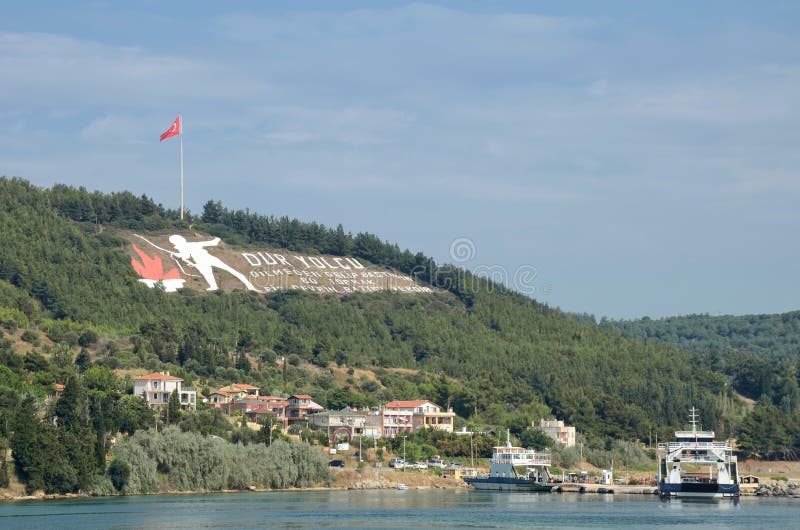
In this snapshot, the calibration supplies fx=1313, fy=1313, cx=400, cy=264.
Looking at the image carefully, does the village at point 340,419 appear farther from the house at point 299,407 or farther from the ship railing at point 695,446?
the ship railing at point 695,446

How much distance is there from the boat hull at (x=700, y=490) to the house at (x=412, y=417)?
1452 inches

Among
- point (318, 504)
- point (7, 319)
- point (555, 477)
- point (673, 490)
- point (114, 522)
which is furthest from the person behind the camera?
point (7, 319)

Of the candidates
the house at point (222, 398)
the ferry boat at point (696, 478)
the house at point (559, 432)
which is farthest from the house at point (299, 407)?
the ferry boat at point (696, 478)

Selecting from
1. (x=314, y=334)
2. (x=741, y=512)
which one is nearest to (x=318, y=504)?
(x=741, y=512)

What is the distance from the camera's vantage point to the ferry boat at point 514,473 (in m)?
128

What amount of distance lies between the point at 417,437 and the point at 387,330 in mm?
55584

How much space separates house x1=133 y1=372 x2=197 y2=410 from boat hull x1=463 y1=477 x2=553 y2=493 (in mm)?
29727

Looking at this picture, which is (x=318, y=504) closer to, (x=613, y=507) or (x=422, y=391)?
(x=613, y=507)

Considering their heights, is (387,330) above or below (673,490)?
above

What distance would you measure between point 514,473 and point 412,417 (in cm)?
2297

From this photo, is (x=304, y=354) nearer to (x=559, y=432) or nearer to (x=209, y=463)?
(x=559, y=432)

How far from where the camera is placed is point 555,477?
138m

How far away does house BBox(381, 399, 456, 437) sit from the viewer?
148 metres

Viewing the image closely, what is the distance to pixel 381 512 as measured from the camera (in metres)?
93.6
